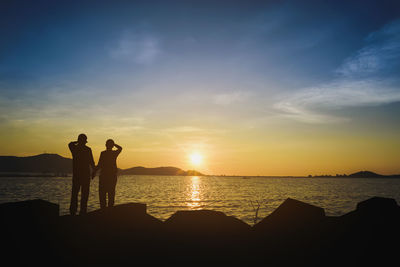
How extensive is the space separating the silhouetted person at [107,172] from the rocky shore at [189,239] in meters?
1.60

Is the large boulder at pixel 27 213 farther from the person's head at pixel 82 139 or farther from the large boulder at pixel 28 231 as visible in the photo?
the person's head at pixel 82 139

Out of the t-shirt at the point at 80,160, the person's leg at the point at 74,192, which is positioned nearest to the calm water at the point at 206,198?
the person's leg at the point at 74,192

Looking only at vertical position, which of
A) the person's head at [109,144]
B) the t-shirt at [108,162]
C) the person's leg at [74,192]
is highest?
the person's head at [109,144]

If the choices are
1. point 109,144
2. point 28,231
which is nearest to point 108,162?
point 109,144

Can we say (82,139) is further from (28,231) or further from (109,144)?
(28,231)

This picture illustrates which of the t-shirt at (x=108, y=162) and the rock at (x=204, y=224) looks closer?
the rock at (x=204, y=224)

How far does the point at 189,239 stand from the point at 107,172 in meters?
4.55

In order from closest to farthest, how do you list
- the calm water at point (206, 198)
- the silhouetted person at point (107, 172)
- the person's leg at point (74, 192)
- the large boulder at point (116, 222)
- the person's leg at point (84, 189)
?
the large boulder at point (116, 222), the person's leg at point (74, 192), the person's leg at point (84, 189), the silhouetted person at point (107, 172), the calm water at point (206, 198)

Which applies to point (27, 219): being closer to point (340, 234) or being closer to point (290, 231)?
point (290, 231)

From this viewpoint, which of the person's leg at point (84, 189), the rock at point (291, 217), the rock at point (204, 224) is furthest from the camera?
the person's leg at point (84, 189)

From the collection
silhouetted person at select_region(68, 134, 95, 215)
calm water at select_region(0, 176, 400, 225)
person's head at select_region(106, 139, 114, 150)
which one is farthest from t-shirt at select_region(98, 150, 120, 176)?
calm water at select_region(0, 176, 400, 225)

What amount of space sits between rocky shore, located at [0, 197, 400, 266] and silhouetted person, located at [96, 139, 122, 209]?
5.26 feet

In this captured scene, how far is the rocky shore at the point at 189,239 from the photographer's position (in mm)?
5781

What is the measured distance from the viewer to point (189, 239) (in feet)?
21.5
